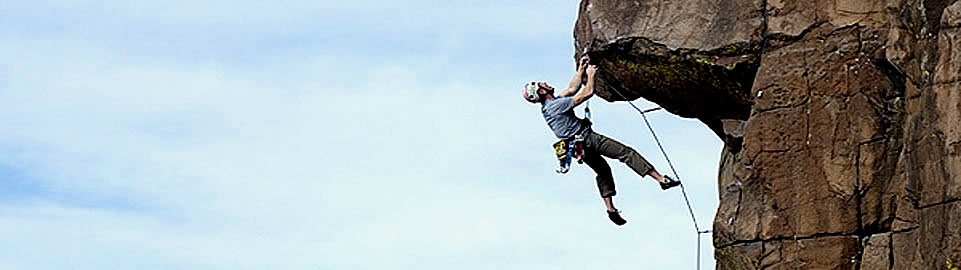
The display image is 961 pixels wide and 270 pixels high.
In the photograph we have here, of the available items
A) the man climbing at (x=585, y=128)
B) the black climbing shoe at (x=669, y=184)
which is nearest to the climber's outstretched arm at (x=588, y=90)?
the man climbing at (x=585, y=128)

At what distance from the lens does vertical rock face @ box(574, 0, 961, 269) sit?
60.2 feet

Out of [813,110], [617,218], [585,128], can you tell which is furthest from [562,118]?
Result: [813,110]

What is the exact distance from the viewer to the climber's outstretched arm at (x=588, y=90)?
21.9 m

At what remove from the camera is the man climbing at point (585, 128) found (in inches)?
863

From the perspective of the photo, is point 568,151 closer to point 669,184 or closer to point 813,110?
point 669,184

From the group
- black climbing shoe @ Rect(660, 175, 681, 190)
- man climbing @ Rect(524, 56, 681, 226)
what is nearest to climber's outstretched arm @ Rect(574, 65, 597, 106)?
man climbing @ Rect(524, 56, 681, 226)

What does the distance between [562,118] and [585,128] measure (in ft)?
1.25

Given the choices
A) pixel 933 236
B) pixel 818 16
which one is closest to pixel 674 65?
pixel 818 16

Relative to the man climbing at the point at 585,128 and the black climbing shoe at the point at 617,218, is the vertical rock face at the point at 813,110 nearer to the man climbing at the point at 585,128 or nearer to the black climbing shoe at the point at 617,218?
the man climbing at the point at 585,128

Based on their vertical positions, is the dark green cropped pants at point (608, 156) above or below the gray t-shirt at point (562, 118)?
below

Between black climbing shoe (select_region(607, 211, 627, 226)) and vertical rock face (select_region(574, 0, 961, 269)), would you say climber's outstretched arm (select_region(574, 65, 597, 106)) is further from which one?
black climbing shoe (select_region(607, 211, 627, 226))

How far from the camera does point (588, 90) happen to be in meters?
22.0

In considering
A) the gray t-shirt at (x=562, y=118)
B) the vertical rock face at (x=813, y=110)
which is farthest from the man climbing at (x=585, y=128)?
the vertical rock face at (x=813, y=110)

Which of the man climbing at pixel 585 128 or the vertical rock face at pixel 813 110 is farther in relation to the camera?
the man climbing at pixel 585 128
